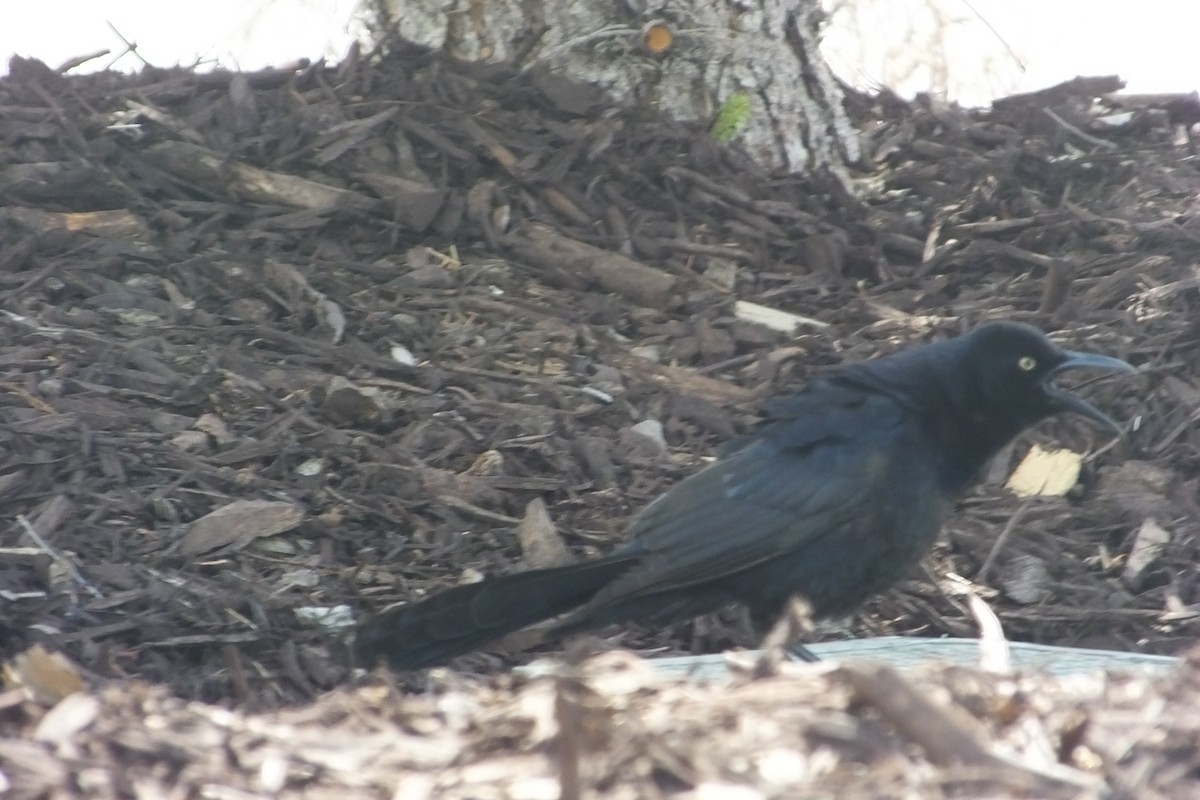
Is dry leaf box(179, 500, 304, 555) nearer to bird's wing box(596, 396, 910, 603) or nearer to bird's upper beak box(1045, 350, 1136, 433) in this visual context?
bird's wing box(596, 396, 910, 603)

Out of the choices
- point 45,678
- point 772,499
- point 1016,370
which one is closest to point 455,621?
point 772,499

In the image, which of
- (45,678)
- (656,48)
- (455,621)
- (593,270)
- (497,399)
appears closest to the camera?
(45,678)

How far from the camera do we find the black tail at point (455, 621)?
13.2 feet

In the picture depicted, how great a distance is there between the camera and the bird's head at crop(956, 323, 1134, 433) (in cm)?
491

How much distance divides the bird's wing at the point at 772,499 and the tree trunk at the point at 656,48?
2.38m

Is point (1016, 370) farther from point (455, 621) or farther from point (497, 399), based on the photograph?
point (455, 621)

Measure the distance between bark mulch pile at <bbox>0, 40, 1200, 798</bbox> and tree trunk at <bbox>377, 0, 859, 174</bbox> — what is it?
177 mm

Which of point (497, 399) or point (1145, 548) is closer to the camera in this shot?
point (1145, 548)

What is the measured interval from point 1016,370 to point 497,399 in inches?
71.9

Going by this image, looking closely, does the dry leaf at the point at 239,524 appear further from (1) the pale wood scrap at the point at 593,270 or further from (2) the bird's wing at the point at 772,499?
(1) the pale wood scrap at the point at 593,270

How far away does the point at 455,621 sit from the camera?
4055 millimetres

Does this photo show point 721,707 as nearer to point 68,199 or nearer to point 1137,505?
point 1137,505

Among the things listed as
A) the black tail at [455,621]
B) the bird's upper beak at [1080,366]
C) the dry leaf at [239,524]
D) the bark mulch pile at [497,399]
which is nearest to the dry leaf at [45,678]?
the bark mulch pile at [497,399]

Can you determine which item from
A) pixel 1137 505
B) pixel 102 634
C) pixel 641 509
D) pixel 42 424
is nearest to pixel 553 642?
pixel 641 509
